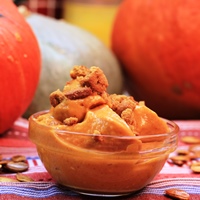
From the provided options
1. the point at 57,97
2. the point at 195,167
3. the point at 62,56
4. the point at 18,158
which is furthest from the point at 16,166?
the point at 62,56

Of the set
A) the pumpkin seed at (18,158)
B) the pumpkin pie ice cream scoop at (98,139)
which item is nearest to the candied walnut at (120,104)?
the pumpkin pie ice cream scoop at (98,139)

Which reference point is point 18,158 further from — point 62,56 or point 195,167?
point 62,56

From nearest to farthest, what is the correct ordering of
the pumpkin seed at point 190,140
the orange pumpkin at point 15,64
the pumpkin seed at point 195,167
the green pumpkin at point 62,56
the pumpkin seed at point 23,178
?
the pumpkin seed at point 23,178 < the pumpkin seed at point 195,167 < the orange pumpkin at point 15,64 < the pumpkin seed at point 190,140 < the green pumpkin at point 62,56

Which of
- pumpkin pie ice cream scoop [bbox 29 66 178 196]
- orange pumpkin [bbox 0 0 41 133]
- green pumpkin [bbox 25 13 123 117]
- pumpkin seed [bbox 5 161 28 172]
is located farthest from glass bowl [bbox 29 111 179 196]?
green pumpkin [bbox 25 13 123 117]

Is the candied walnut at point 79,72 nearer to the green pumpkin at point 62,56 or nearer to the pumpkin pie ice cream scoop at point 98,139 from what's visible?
the pumpkin pie ice cream scoop at point 98,139

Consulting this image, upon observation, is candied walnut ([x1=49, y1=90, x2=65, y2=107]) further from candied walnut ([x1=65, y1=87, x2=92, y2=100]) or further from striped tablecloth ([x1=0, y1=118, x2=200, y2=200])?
striped tablecloth ([x1=0, y1=118, x2=200, y2=200])

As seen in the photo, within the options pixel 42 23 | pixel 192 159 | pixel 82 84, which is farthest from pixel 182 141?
pixel 42 23
